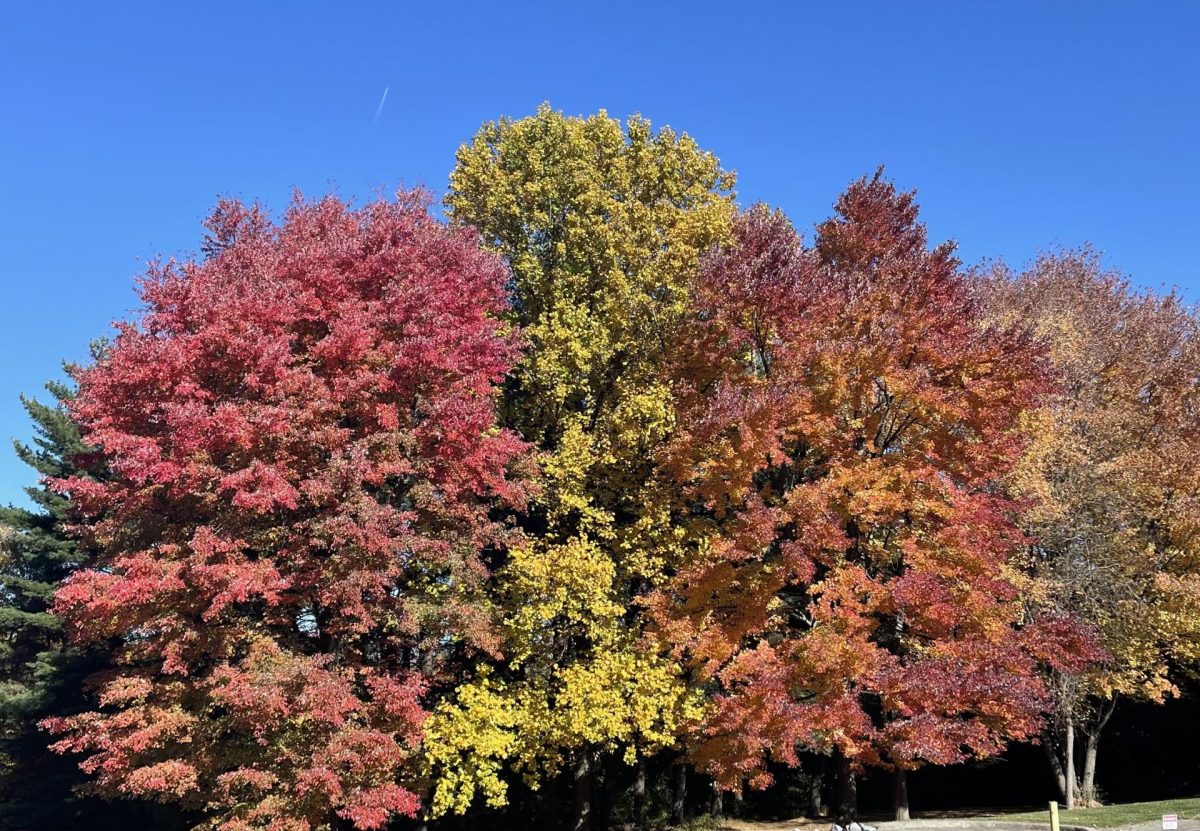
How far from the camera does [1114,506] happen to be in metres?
20.8

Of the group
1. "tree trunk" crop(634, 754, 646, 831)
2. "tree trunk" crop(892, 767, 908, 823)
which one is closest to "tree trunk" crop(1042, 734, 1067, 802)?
"tree trunk" crop(892, 767, 908, 823)

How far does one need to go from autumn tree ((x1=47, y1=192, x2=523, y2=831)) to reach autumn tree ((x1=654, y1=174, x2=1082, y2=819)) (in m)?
4.78

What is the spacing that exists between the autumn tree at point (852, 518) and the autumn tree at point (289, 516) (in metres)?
4.78

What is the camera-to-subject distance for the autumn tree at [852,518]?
13.6 meters

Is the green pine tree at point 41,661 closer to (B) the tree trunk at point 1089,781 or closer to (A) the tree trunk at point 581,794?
(A) the tree trunk at point 581,794

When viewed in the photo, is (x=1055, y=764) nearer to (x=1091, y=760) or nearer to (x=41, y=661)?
(x=1091, y=760)

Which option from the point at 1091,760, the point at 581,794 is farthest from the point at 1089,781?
the point at 581,794

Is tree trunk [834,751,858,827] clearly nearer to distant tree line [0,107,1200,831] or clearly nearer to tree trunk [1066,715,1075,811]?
distant tree line [0,107,1200,831]

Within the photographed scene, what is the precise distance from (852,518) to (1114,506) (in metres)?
11.0

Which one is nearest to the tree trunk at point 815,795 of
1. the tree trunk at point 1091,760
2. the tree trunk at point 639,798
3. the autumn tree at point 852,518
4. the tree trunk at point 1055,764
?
the tree trunk at point 639,798

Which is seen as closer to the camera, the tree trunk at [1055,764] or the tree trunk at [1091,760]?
the tree trunk at [1055,764]

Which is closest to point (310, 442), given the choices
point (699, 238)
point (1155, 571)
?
point (699, 238)

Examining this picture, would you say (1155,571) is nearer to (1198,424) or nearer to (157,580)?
(1198,424)

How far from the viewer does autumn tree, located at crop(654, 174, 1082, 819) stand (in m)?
13.6
